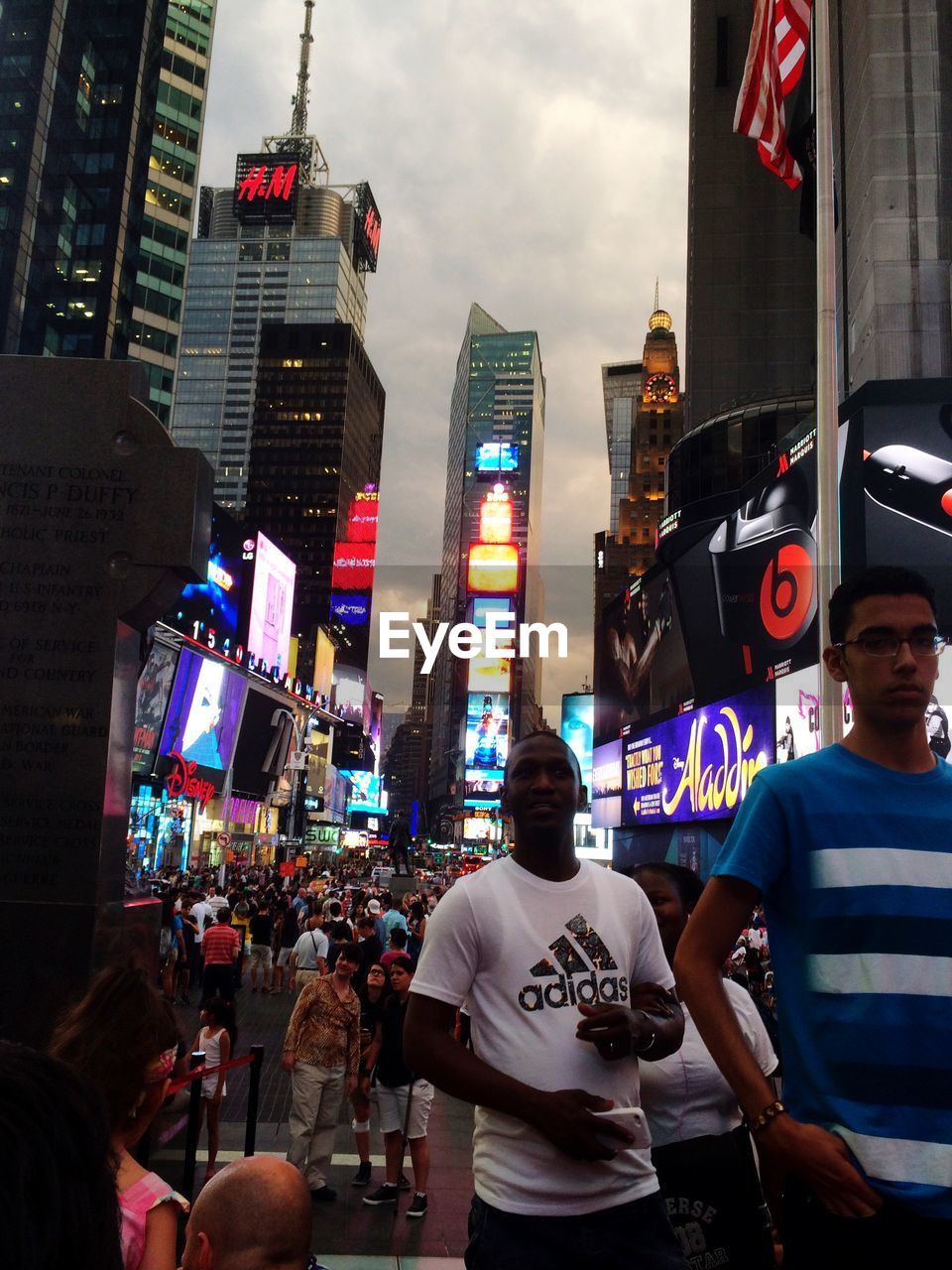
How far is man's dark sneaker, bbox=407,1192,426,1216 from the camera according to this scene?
25.4 feet

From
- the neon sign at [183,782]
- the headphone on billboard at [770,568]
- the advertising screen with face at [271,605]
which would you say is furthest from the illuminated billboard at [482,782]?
the headphone on billboard at [770,568]

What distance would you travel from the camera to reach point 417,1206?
25.5 feet

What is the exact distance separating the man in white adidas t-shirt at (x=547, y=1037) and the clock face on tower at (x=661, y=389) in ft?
458

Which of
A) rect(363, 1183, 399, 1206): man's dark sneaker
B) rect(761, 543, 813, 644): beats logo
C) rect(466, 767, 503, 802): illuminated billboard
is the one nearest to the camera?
rect(363, 1183, 399, 1206): man's dark sneaker

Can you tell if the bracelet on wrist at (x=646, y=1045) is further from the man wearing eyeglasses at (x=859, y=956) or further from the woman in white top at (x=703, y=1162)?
the woman in white top at (x=703, y=1162)

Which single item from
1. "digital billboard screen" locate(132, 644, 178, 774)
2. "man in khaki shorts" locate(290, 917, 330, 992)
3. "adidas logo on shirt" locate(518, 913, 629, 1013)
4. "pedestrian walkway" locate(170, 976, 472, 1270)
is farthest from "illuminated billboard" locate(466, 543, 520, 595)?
"adidas logo on shirt" locate(518, 913, 629, 1013)

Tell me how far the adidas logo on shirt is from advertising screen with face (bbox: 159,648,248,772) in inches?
2086

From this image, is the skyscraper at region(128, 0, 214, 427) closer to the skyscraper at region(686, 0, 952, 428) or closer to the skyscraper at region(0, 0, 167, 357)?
the skyscraper at region(0, 0, 167, 357)

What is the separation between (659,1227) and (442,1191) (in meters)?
6.61

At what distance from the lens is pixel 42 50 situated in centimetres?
7000

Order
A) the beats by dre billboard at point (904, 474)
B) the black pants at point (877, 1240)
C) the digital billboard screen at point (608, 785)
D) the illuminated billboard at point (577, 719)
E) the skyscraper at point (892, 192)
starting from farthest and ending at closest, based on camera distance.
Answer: the illuminated billboard at point (577, 719) < the digital billboard screen at point (608, 785) < the skyscraper at point (892, 192) < the beats by dre billboard at point (904, 474) < the black pants at point (877, 1240)

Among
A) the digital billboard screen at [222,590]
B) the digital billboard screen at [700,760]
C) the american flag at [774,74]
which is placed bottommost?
the digital billboard screen at [700,760]

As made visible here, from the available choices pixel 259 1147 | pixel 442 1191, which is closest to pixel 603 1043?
pixel 442 1191

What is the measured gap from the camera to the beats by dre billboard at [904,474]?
1081 inches
